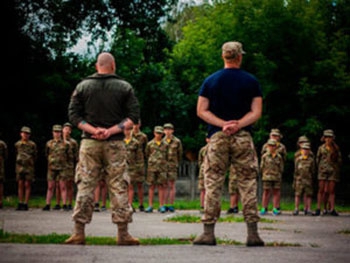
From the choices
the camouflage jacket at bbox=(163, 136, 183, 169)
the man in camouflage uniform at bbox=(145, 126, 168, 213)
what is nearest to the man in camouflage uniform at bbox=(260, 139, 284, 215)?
the camouflage jacket at bbox=(163, 136, 183, 169)

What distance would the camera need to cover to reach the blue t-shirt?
8.63 m

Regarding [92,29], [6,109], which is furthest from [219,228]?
[92,29]

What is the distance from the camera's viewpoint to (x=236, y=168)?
863cm

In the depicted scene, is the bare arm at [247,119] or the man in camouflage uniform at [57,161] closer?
the bare arm at [247,119]

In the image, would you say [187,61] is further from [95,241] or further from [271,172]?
[95,241]

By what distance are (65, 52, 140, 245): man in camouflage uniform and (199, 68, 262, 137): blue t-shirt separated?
3.14 feet

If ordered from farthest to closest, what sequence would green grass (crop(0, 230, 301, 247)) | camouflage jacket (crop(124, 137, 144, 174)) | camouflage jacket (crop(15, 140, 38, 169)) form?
camouflage jacket (crop(15, 140, 38, 169))
camouflage jacket (crop(124, 137, 144, 174))
green grass (crop(0, 230, 301, 247))

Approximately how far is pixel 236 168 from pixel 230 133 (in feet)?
1.40

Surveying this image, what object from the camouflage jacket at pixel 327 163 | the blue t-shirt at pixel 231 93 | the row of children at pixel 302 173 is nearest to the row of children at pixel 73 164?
the row of children at pixel 302 173

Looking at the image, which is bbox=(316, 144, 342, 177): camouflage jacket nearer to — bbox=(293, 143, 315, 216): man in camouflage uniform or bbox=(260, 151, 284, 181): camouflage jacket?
bbox=(293, 143, 315, 216): man in camouflage uniform

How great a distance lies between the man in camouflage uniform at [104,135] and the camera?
27.7 ft

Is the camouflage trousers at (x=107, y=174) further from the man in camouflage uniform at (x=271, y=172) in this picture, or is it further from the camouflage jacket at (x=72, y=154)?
the man in camouflage uniform at (x=271, y=172)

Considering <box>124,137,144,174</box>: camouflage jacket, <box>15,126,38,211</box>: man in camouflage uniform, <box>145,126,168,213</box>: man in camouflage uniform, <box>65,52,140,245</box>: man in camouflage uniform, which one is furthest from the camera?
<box>145,126,168,213</box>: man in camouflage uniform

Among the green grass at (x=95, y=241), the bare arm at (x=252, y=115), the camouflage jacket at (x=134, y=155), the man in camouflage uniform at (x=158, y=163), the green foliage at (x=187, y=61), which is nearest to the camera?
the green grass at (x=95, y=241)
